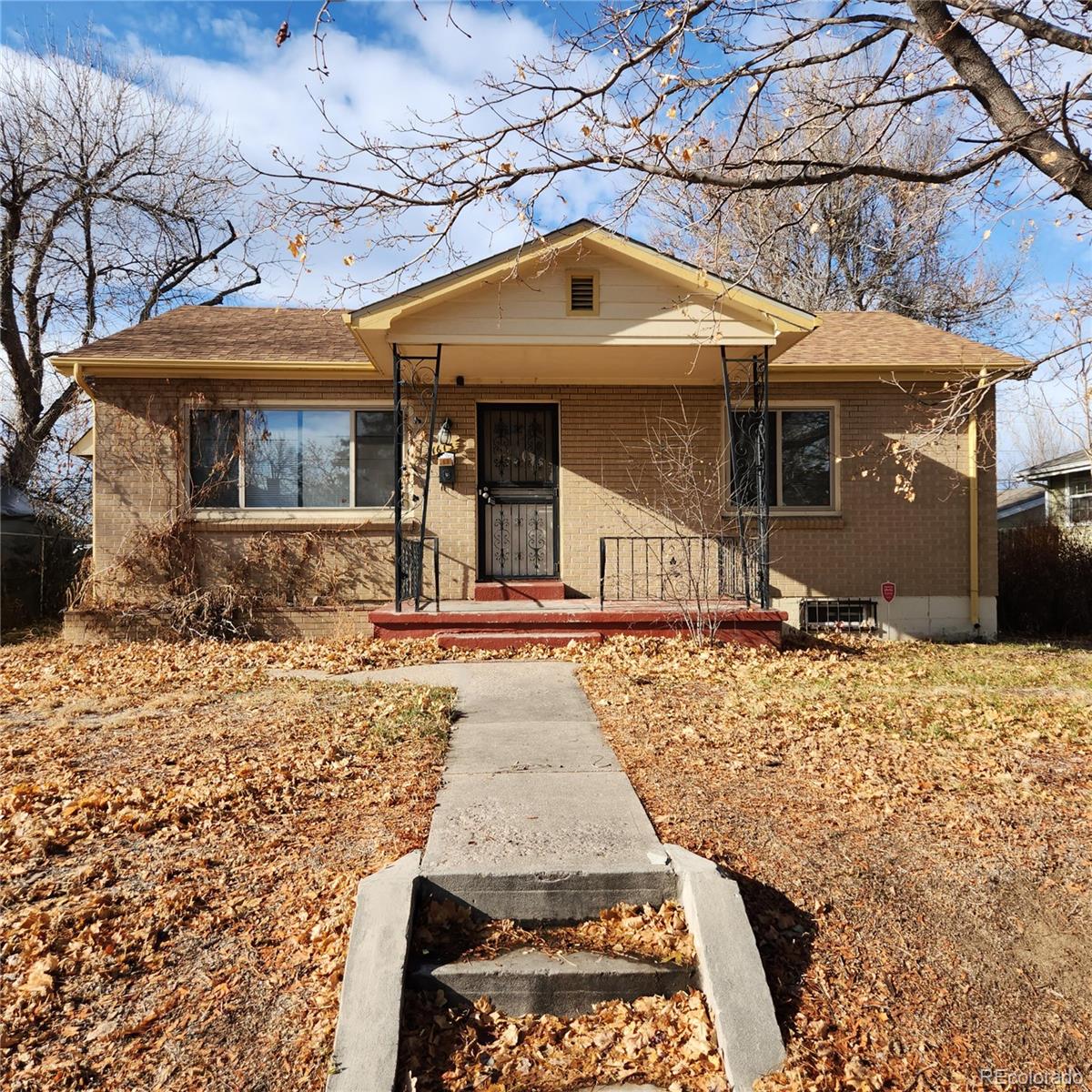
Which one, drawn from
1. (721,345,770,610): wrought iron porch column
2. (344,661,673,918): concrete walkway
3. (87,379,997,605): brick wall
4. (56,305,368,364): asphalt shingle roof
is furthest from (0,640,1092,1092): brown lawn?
(56,305,368,364): asphalt shingle roof

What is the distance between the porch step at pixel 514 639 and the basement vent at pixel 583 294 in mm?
3711

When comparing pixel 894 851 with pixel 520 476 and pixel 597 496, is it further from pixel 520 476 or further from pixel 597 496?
pixel 520 476

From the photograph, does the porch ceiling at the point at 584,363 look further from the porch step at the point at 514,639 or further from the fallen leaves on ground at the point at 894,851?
the fallen leaves on ground at the point at 894,851

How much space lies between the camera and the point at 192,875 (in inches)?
143

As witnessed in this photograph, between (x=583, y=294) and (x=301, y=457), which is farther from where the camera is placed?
(x=301, y=457)

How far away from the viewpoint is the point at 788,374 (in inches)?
448

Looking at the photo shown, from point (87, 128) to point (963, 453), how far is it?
65.5ft

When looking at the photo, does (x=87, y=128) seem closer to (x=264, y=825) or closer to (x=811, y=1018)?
(x=264, y=825)

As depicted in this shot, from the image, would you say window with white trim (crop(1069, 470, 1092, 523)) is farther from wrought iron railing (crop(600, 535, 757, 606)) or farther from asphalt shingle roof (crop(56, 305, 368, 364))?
asphalt shingle roof (crop(56, 305, 368, 364))

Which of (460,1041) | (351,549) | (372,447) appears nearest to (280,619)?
(351,549)

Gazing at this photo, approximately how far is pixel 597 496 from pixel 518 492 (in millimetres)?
1093

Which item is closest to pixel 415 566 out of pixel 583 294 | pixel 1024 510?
pixel 583 294

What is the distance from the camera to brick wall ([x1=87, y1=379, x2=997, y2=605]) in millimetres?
10961

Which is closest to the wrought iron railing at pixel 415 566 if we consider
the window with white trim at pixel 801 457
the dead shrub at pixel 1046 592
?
the window with white trim at pixel 801 457
